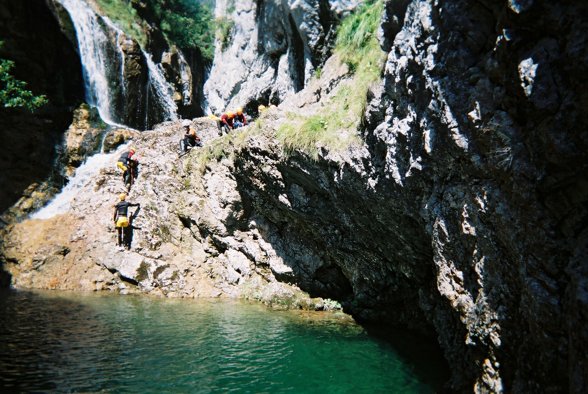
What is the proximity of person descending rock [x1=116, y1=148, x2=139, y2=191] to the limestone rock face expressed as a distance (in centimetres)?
902

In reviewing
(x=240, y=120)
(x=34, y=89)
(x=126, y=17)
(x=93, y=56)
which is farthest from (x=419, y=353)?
(x=126, y=17)

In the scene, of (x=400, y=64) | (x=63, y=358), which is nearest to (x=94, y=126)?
(x=63, y=358)

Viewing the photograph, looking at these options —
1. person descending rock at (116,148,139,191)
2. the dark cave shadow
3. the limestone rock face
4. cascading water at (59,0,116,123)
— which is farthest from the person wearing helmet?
the dark cave shadow

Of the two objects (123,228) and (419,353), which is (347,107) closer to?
(419,353)

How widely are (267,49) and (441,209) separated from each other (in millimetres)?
20722

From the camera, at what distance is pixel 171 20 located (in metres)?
34.8

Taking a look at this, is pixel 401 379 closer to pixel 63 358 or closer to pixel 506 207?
pixel 506 207

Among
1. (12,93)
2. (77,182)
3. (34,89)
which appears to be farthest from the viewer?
(34,89)

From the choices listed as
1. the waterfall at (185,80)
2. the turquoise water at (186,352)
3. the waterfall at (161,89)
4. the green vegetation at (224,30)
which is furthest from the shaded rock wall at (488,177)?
the green vegetation at (224,30)

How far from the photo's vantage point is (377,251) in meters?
12.0

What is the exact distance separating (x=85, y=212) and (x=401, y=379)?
54.3ft

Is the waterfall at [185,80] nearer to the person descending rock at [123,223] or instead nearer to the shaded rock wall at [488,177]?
the person descending rock at [123,223]

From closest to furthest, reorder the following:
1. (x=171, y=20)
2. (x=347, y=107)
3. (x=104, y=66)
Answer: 1. (x=347, y=107)
2. (x=104, y=66)
3. (x=171, y=20)

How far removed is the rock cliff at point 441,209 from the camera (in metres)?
4.71
